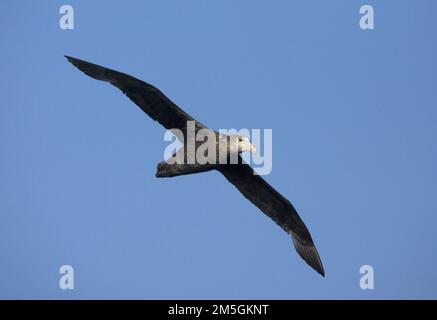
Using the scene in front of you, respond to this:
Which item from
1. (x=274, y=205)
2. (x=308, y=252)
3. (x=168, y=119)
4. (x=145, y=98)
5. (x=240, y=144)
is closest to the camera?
(x=240, y=144)

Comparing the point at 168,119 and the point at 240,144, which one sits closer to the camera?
the point at 240,144

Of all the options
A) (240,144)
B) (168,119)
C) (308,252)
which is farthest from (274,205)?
(168,119)

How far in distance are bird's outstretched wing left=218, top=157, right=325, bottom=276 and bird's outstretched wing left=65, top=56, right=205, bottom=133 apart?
1910 mm

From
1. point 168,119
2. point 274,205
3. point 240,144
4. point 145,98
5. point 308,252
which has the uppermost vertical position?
point 145,98

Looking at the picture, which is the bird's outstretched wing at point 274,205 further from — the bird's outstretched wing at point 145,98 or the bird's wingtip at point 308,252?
the bird's outstretched wing at point 145,98

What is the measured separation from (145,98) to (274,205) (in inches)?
184

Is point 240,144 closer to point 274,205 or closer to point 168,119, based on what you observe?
point 168,119

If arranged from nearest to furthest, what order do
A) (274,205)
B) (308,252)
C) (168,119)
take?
(168,119) → (274,205) → (308,252)

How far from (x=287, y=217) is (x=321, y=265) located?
154cm

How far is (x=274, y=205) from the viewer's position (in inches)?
914

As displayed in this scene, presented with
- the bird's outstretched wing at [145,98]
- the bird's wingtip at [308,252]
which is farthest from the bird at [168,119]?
the bird's wingtip at [308,252]

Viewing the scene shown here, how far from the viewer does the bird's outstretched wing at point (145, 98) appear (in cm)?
2089

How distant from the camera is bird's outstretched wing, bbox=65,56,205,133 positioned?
20.9m
